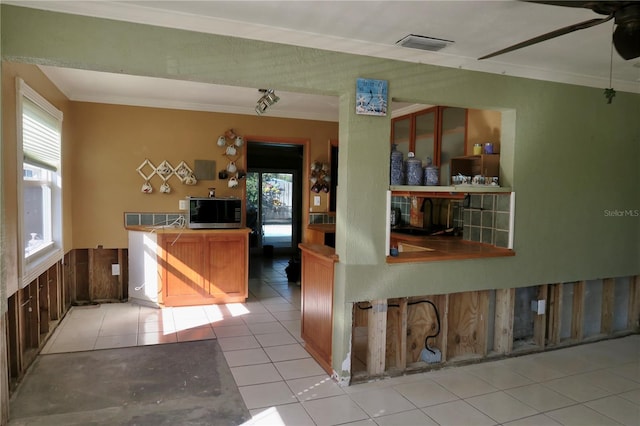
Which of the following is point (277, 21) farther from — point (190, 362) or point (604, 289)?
point (604, 289)

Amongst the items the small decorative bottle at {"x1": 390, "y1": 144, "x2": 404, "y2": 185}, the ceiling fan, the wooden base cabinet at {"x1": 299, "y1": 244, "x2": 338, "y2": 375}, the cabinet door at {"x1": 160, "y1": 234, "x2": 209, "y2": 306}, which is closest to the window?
the cabinet door at {"x1": 160, "y1": 234, "x2": 209, "y2": 306}

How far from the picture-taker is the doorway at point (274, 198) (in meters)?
8.45

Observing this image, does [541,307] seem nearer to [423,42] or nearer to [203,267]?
[423,42]

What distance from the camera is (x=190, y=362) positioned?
3432 millimetres

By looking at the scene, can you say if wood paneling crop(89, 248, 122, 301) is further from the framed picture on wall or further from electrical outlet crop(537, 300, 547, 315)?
electrical outlet crop(537, 300, 547, 315)

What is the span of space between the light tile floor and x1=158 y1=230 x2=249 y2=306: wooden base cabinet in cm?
46

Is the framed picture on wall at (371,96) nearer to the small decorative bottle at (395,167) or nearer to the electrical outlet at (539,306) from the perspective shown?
the small decorative bottle at (395,167)

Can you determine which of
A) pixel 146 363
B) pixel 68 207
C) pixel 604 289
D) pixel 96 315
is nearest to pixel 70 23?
pixel 146 363

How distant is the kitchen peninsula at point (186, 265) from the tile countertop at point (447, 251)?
2.16m

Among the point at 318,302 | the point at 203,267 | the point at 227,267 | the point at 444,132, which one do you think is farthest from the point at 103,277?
the point at 444,132

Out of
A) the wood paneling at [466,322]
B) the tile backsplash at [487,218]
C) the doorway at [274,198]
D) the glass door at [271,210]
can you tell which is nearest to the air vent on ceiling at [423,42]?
the tile backsplash at [487,218]

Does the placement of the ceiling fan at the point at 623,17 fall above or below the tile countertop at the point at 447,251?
above

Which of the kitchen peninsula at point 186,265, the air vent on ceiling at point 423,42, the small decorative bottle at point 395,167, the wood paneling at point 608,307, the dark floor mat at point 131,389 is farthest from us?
the kitchen peninsula at point 186,265

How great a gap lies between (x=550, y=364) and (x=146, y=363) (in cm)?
322
